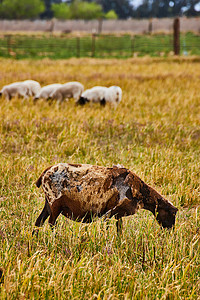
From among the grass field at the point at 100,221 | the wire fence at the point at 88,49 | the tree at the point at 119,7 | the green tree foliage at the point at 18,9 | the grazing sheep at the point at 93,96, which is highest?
the tree at the point at 119,7

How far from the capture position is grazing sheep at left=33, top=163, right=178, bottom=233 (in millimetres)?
2500

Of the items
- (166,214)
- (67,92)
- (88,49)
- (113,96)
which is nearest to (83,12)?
(88,49)

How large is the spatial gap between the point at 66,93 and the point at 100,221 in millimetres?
6148

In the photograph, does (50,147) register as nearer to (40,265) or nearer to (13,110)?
(13,110)

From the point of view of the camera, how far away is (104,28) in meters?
57.4

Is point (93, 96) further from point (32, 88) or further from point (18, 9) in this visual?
point (18, 9)

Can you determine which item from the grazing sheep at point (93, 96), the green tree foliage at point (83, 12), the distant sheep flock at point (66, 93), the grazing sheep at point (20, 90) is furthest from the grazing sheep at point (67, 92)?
the green tree foliage at point (83, 12)

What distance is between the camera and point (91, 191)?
2.51m

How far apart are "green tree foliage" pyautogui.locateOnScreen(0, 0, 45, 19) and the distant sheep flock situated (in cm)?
8185

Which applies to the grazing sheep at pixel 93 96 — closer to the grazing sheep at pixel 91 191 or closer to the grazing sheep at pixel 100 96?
the grazing sheep at pixel 100 96

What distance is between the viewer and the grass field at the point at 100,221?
2.18 m

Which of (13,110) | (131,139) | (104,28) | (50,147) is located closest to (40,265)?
(50,147)

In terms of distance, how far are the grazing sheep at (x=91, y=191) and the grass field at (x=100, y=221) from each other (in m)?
0.17

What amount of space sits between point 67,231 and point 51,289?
0.60 meters
